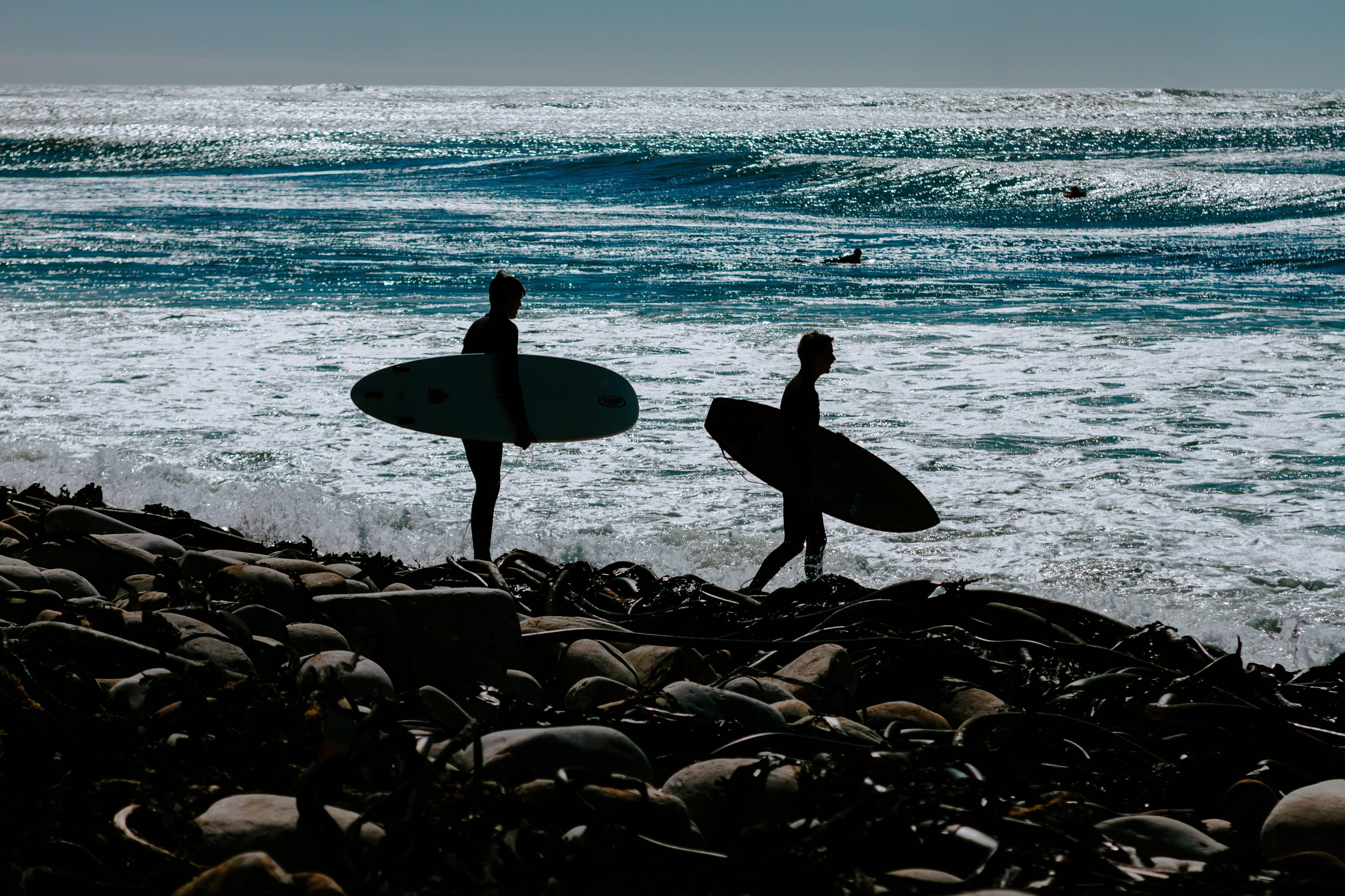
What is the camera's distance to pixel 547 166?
155 feet

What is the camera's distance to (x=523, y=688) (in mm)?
3213


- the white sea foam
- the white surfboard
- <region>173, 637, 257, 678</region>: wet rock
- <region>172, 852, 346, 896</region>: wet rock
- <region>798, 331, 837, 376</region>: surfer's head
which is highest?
<region>798, 331, 837, 376</region>: surfer's head

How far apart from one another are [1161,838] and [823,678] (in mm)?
1186

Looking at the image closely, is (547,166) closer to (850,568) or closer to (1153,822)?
(850,568)

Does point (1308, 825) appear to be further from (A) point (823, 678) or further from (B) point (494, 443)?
(B) point (494, 443)

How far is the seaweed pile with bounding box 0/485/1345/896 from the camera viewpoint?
1997 millimetres

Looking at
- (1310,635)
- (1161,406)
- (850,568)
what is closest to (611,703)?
(850,568)

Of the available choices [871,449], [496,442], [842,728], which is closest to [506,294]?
[496,442]

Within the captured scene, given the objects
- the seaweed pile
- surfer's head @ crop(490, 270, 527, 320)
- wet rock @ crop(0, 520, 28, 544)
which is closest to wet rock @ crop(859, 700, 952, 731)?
the seaweed pile

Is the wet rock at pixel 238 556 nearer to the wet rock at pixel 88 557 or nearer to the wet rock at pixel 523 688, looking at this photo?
the wet rock at pixel 88 557

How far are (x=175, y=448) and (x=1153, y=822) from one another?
7.80 meters

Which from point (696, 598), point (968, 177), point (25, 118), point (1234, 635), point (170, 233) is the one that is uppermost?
point (25, 118)

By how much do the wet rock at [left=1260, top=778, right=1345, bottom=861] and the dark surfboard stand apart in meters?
3.37

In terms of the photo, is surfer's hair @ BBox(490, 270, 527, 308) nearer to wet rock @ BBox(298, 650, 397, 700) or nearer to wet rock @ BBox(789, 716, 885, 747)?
wet rock @ BBox(298, 650, 397, 700)
